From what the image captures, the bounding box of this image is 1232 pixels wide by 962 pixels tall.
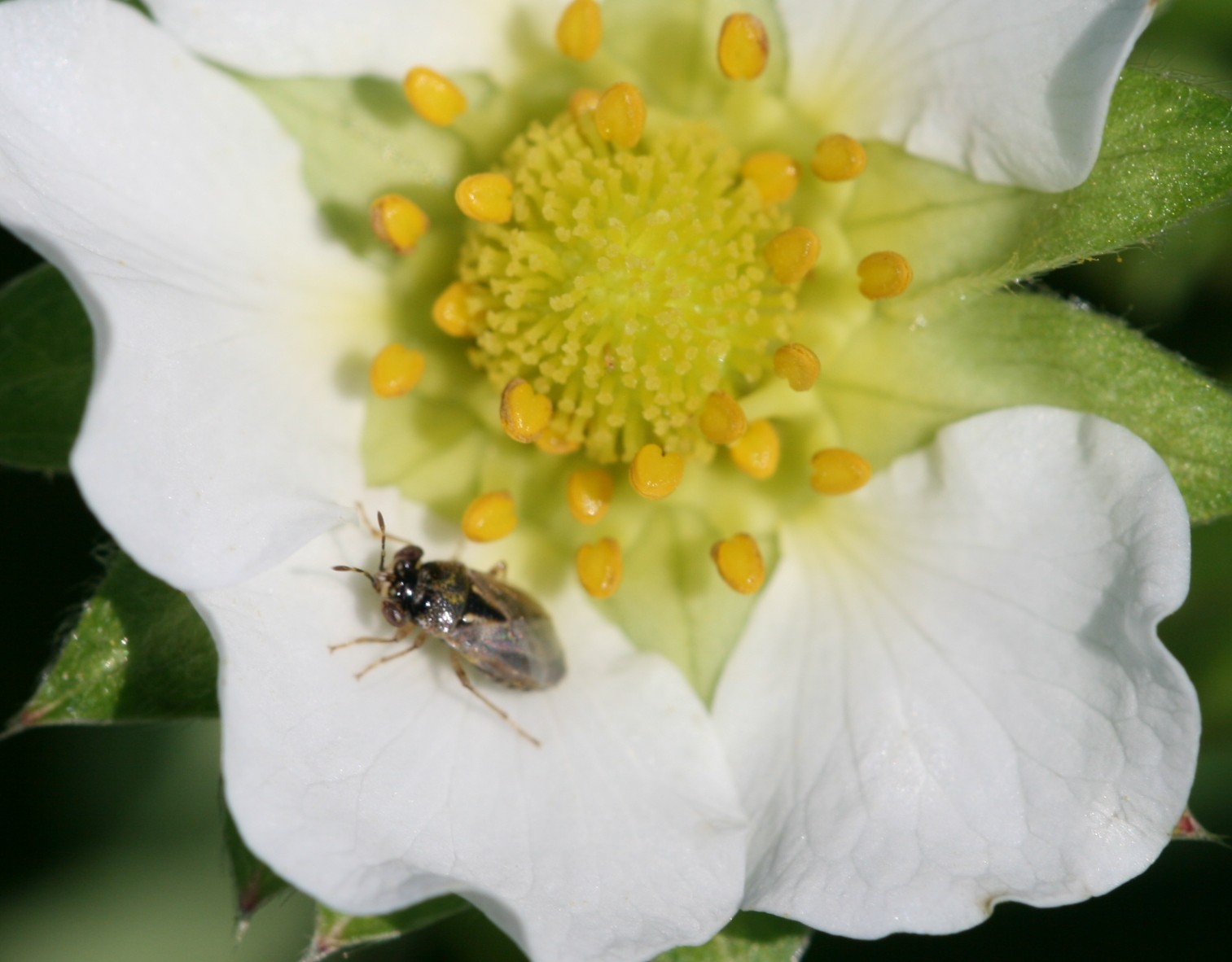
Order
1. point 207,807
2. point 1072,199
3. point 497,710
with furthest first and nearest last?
point 207,807 < point 497,710 < point 1072,199

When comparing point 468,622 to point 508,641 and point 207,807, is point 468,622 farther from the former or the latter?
point 207,807

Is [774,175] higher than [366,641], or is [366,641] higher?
[774,175]

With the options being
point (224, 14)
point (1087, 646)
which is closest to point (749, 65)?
point (224, 14)

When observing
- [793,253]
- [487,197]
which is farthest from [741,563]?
[487,197]

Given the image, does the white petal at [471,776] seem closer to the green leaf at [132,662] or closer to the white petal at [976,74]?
the green leaf at [132,662]

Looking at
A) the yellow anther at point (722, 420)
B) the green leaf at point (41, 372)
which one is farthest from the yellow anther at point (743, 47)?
the green leaf at point (41, 372)

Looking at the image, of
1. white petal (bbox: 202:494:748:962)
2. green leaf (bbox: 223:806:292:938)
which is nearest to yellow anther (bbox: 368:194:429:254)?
white petal (bbox: 202:494:748:962)
